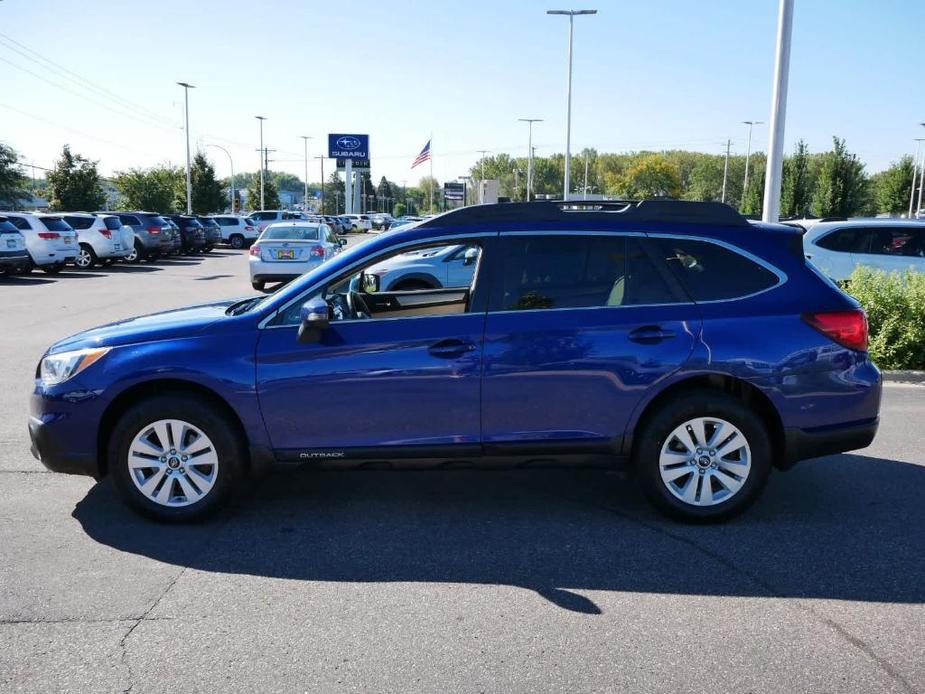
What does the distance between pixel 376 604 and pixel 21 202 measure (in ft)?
173

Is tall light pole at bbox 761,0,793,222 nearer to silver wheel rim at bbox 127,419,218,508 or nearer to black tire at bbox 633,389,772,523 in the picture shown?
black tire at bbox 633,389,772,523

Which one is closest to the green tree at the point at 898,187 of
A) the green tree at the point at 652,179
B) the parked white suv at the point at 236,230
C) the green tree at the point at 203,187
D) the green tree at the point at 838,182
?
the green tree at the point at 838,182

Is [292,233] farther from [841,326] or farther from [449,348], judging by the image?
[841,326]

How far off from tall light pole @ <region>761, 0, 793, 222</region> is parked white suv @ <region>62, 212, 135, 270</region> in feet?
66.5

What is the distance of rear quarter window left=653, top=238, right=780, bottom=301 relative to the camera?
4.82 m

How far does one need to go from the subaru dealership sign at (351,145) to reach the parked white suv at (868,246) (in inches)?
2743

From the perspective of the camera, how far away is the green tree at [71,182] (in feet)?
153

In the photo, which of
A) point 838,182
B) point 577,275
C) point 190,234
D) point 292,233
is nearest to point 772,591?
point 577,275

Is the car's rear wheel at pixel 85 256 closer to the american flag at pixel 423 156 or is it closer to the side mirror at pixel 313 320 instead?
the side mirror at pixel 313 320

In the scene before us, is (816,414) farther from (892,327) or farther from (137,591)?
(892,327)

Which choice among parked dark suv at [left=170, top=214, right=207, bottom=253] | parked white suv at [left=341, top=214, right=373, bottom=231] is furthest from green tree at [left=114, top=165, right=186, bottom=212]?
parked dark suv at [left=170, top=214, right=207, bottom=253]

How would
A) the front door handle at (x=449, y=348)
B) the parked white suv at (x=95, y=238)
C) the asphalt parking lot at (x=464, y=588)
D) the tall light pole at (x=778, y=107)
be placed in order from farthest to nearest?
the parked white suv at (x=95, y=238), the tall light pole at (x=778, y=107), the front door handle at (x=449, y=348), the asphalt parking lot at (x=464, y=588)

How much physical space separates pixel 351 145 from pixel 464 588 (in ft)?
258

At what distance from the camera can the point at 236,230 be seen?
1737 inches
